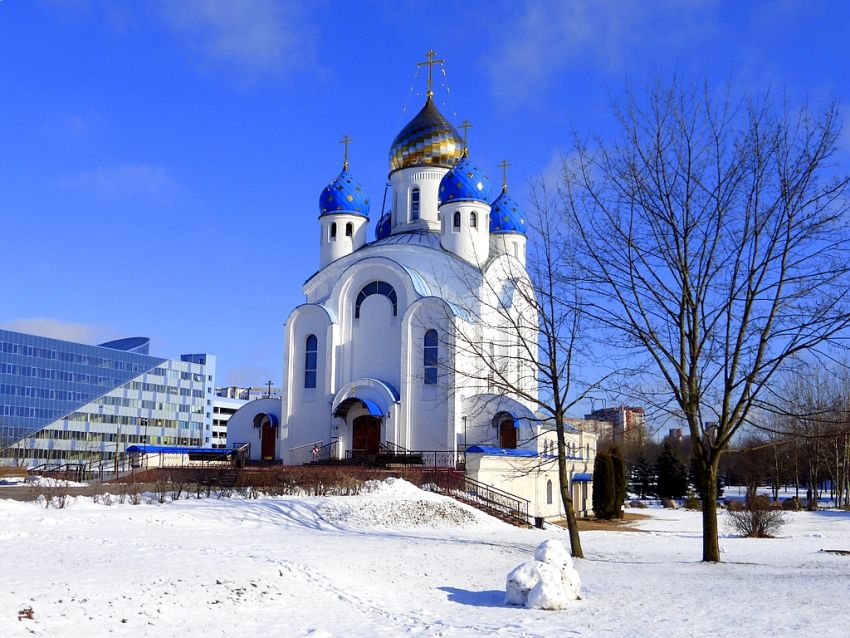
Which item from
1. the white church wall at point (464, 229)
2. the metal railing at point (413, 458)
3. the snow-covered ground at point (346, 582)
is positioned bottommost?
the snow-covered ground at point (346, 582)

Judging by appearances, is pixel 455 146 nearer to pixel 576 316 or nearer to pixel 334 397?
pixel 334 397

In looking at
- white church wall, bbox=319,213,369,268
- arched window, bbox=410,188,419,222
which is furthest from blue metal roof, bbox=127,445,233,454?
arched window, bbox=410,188,419,222

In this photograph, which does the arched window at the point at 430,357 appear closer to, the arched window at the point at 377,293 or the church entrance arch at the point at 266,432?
the arched window at the point at 377,293

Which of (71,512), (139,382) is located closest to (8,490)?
(71,512)

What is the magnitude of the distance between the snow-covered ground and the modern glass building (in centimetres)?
5296

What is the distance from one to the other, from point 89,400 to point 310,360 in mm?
49049

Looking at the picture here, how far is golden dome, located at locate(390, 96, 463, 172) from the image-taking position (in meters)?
38.7

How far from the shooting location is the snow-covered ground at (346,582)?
8617mm

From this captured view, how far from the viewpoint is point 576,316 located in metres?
15.2

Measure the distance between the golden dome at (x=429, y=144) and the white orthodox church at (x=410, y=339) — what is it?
6 centimetres

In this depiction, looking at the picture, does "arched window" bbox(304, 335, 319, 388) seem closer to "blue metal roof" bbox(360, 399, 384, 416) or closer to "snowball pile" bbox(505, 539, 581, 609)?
"blue metal roof" bbox(360, 399, 384, 416)

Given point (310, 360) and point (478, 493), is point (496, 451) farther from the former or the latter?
point (310, 360)

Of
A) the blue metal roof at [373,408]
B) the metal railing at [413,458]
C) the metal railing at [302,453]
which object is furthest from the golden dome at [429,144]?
the metal railing at [413,458]

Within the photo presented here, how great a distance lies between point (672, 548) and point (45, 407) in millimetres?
66912
